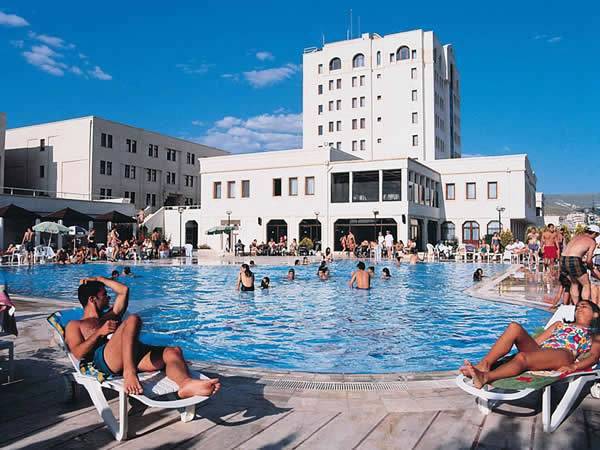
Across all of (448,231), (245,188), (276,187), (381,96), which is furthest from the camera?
(381,96)

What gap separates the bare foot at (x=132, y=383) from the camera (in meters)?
3.47

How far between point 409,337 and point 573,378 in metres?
4.96

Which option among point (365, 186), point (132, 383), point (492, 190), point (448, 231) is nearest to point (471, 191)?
point (492, 190)

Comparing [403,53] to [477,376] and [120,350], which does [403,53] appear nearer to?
[477,376]

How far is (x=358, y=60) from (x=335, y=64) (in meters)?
2.90

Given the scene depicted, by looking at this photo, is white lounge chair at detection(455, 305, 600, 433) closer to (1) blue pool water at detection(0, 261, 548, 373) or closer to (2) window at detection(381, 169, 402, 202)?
(1) blue pool water at detection(0, 261, 548, 373)

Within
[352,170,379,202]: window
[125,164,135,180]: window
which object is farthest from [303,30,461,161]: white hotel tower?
[352,170,379,202]: window

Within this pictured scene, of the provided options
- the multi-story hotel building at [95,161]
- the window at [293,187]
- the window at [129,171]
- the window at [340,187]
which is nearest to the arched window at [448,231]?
the window at [340,187]

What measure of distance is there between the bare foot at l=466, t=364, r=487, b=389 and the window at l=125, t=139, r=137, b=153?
4598 centimetres

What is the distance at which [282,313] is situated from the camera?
11164 millimetres

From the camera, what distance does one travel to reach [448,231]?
42625 millimetres

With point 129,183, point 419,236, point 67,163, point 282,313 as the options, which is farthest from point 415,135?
point 282,313

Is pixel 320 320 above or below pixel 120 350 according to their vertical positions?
Answer: below

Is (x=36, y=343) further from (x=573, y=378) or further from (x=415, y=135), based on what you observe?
(x=415, y=135)
